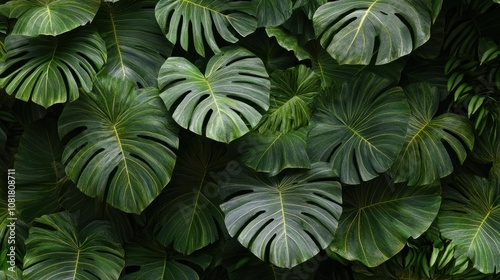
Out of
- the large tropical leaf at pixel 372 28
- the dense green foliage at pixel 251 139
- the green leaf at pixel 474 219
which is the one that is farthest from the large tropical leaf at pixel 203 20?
the green leaf at pixel 474 219

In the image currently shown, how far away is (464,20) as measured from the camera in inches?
103

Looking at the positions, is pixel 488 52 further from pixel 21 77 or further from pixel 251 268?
pixel 21 77

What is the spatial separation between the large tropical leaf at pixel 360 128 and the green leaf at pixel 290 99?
6 cm

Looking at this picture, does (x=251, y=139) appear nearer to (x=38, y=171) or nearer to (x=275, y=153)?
(x=275, y=153)

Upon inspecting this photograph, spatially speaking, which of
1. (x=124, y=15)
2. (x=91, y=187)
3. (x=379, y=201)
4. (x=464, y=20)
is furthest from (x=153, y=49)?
(x=464, y=20)

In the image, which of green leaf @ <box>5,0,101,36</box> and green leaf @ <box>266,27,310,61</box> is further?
green leaf @ <box>266,27,310,61</box>

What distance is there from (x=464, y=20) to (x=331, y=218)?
96cm

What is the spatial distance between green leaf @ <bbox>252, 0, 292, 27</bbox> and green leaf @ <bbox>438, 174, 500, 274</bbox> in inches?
33.6

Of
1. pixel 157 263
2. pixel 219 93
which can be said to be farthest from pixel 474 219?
pixel 157 263

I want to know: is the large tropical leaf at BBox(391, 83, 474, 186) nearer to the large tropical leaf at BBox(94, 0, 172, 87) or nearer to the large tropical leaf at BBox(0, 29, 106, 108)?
the large tropical leaf at BBox(94, 0, 172, 87)

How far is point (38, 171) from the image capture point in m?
2.52

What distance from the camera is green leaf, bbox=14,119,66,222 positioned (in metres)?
2.51

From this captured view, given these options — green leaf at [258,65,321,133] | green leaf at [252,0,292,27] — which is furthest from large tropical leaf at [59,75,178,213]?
green leaf at [252,0,292,27]

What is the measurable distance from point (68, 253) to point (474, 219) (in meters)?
1.40
